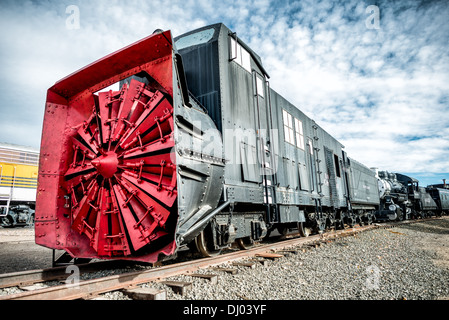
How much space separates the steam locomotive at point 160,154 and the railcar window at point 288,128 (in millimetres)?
1501

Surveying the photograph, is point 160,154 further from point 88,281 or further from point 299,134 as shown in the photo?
point 299,134

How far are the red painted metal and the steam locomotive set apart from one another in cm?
2

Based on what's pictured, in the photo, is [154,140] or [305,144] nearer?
[154,140]

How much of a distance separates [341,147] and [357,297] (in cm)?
1178

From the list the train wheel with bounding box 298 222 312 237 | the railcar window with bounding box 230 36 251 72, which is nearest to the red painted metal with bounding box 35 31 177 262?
the railcar window with bounding box 230 36 251 72

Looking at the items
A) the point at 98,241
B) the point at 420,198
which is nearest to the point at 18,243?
the point at 98,241

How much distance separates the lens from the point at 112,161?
3990 mm

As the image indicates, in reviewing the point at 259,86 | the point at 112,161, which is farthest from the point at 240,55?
the point at 112,161

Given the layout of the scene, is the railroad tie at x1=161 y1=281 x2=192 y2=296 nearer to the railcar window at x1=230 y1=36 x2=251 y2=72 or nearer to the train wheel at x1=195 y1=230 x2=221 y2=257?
the train wheel at x1=195 y1=230 x2=221 y2=257

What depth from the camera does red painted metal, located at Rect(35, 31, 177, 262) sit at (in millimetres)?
3758

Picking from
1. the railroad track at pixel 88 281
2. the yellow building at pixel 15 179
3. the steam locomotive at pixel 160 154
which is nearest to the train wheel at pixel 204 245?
the steam locomotive at pixel 160 154

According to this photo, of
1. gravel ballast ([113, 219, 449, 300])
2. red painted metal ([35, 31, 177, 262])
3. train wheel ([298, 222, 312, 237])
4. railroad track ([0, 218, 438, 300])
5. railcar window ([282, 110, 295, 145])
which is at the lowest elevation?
gravel ballast ([113, 219, 449, 300])
